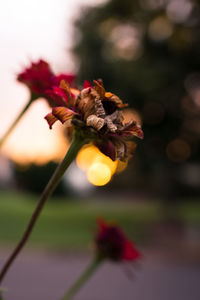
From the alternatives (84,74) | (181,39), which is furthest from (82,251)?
(181,39)

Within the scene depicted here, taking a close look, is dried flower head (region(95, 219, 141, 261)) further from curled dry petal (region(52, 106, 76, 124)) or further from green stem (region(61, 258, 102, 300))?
curled dry petal (region(52, 106, 76, 124))

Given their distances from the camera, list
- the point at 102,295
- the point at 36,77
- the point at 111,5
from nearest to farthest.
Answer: the point at 36,77 → the point at 102,295 → the point at 111,5

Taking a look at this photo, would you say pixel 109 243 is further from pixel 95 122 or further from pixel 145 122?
pixel 145 122

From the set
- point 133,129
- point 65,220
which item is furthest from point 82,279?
point 65,220

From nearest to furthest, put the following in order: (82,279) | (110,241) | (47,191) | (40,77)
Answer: (47,191) < (40,77) < (82,279) < (110,241)

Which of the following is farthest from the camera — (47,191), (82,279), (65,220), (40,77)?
(65,220)

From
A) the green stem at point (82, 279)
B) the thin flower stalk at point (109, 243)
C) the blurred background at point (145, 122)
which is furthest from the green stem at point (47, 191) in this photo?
the blurred background at point (145, 122)

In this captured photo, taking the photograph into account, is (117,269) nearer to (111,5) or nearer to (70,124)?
(111,5)
